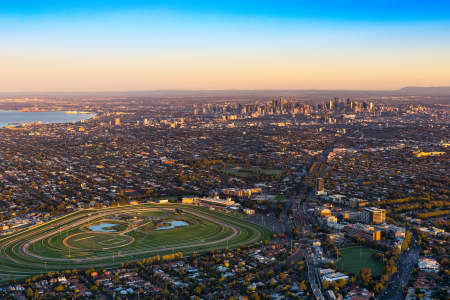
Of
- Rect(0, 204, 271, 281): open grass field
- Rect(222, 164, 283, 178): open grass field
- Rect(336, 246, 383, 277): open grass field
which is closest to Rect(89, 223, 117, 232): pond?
Rect(0, 204, 271, 281): open grass field

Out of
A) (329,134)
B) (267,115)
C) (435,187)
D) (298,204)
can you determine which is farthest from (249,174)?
(267,115)

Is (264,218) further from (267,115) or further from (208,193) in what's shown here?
(267,115)

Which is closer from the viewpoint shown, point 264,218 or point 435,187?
point 264,218

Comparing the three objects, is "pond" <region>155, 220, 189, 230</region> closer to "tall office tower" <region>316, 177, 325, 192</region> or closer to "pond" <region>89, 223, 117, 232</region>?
"pond" <region>89, 223, 117, 232</region>

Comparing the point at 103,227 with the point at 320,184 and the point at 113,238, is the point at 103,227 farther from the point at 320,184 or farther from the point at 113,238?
the point at 320,184

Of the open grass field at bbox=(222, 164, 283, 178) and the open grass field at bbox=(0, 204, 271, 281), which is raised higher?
the open grass field at bbox=(222, 164, 283, 178)

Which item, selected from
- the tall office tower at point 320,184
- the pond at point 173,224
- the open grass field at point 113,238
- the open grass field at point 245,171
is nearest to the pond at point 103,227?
the open grass field at point 113,238

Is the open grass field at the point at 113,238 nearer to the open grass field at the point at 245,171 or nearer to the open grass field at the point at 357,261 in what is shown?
the open grass field at the point at 357,261
